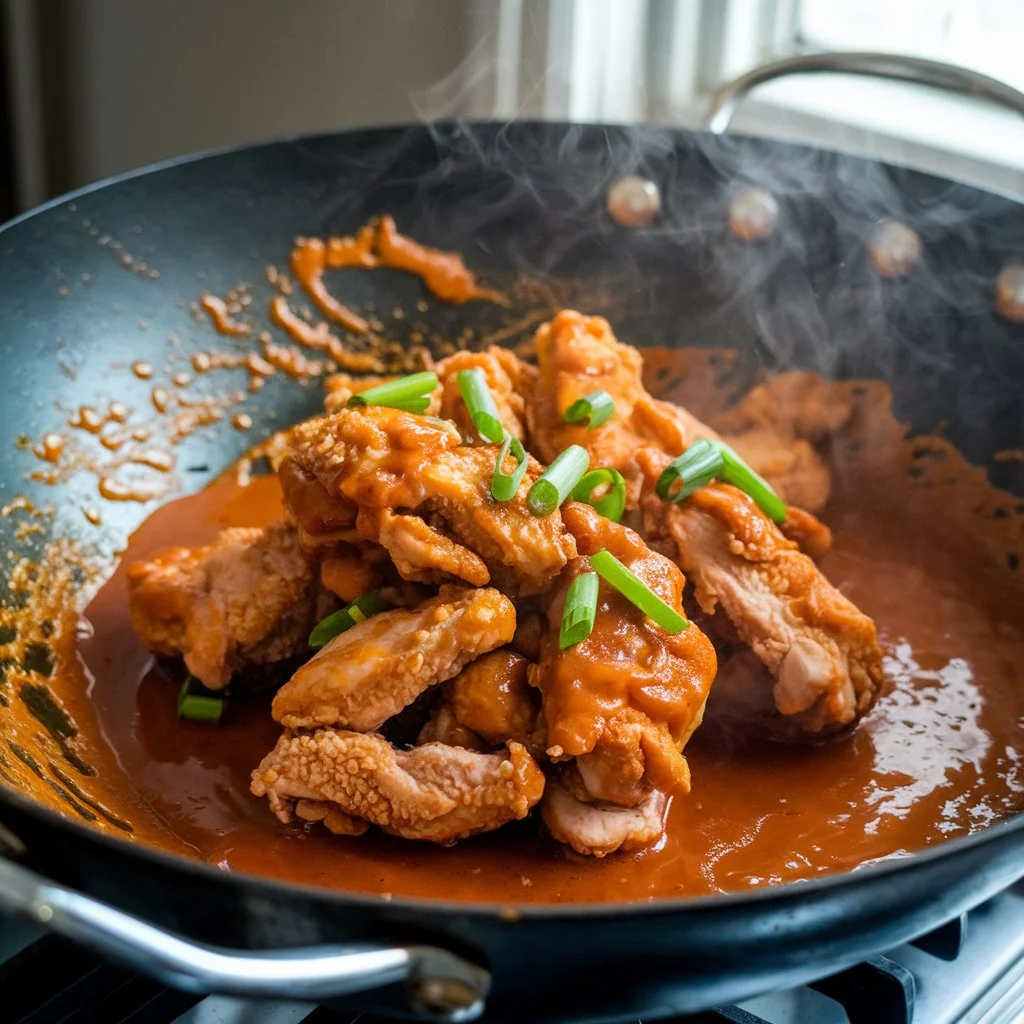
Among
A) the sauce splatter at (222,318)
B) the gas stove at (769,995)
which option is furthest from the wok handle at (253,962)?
the sauce splatter at (222,318)

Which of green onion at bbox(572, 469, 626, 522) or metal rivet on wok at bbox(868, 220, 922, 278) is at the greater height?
metal rivet on wok at bbox(868, 220, 922, 278)

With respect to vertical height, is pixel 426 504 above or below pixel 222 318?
above

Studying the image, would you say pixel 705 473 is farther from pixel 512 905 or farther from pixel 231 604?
pixel 512 905

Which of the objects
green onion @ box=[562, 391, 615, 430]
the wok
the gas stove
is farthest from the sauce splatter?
the gas stove

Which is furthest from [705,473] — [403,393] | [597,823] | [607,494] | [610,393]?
[597,823]

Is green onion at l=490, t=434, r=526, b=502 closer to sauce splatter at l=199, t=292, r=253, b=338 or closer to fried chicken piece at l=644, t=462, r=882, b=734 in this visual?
fried chicken piece at l=644, t=462, r=882, b=734

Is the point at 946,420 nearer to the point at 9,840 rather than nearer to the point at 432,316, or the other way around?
the point at 432,316
